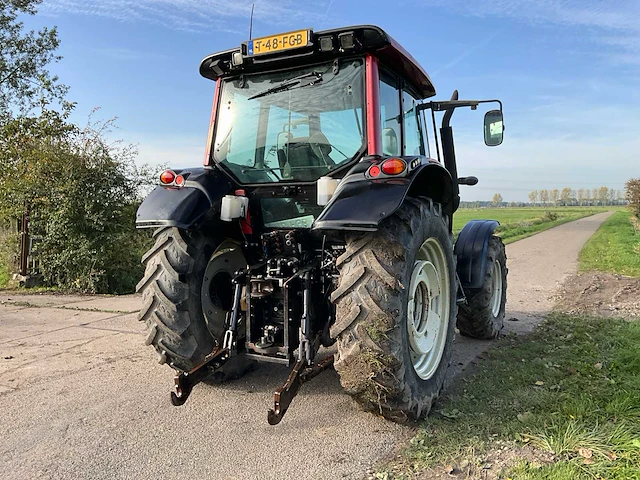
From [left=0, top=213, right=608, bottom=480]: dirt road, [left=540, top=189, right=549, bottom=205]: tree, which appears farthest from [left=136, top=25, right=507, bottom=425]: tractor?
[left=540, top=189, right=549, bottom=205]: tree

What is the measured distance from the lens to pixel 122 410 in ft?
11.1

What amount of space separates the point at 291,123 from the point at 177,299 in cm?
150

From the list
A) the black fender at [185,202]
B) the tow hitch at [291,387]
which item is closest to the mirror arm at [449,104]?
the black fender at [185,202]

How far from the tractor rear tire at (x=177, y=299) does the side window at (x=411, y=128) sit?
1860 mm

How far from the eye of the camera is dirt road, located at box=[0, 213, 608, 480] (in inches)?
104

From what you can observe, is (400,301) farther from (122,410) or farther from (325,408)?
(122,410)

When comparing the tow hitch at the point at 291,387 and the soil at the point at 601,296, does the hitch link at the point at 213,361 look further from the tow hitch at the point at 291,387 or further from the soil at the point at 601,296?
the soil at the point at 601,296

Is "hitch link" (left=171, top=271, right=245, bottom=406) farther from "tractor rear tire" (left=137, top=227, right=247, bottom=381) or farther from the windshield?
the windshield

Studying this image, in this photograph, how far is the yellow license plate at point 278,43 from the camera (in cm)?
331

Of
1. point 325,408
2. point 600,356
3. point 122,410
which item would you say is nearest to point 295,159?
point 325,408

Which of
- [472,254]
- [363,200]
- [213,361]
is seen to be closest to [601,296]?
[472,254]

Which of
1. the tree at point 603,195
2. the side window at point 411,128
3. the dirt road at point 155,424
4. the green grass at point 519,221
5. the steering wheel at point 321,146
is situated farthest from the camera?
the tree at point 603,195

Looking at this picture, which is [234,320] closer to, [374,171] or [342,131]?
[374,171]

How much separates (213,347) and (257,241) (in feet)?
2.79
